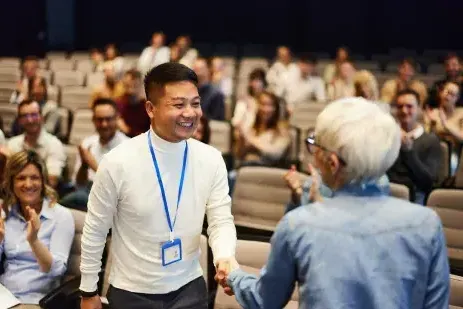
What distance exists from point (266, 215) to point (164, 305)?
196 centimetres

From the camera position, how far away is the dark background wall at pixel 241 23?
11.4m

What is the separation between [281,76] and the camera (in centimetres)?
827

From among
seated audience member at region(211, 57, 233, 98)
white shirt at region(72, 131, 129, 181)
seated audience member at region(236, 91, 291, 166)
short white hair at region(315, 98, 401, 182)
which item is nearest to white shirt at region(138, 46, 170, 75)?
seated audience member at region(211, 57, 233, 98)

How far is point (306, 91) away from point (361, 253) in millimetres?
6665

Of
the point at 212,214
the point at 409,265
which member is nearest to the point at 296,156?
the point at 212,214

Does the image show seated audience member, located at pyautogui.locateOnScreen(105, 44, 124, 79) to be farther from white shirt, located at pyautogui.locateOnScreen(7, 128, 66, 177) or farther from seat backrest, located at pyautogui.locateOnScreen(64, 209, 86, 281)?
seat backrest, located at pyautogui.locateOnScreen(64, 209, 86, 281)

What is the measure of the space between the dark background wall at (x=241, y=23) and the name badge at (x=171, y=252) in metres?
10.2

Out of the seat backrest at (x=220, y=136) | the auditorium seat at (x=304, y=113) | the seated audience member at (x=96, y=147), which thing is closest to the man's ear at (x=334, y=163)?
the seated audience member at (x=96, y=147)

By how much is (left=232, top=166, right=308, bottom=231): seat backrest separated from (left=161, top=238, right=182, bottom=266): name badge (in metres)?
1.89

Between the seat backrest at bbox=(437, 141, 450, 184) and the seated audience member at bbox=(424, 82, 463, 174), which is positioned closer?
the seat backrest at bbox=(437, 141, 450, 184)

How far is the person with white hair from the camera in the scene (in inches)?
54.8

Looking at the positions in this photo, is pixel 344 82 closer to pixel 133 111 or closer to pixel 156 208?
pixel 133 111

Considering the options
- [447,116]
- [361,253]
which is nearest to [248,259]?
[361,253]

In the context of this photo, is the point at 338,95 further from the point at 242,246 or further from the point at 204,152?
the point at 204,152
